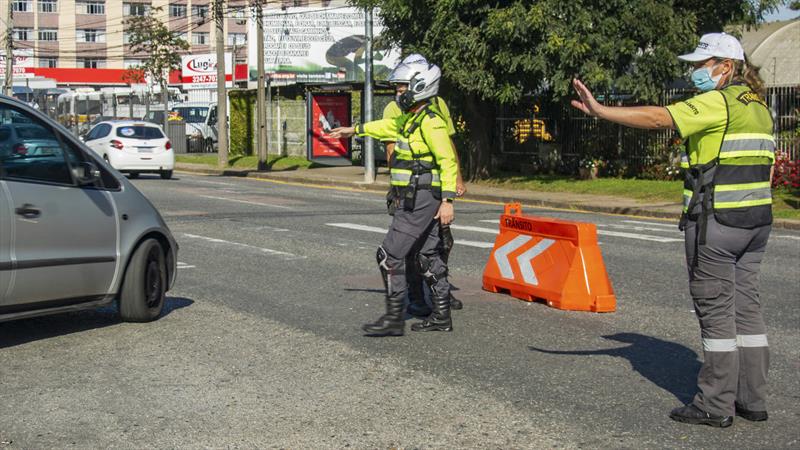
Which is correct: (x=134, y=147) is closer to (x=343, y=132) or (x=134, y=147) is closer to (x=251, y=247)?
(x=251, y=247)

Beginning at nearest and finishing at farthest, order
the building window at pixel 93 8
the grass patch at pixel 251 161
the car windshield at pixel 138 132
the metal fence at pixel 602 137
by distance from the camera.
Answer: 1. the metal fence at pixel 602 137
2. the car windshield at pixel 138 132
3. the grass patch at pixel 251 161
4. the building window at pixel 93 8

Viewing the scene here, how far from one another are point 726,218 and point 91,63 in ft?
350

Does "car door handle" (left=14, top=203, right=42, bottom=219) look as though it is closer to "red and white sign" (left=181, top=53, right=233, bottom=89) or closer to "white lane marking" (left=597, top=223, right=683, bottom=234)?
"white lane marking" (left=597, top=223, right=683, bottom=234)

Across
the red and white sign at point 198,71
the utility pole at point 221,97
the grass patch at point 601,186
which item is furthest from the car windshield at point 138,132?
the red and white sign at point 198,71

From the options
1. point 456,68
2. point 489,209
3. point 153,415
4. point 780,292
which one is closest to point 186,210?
point 489,209

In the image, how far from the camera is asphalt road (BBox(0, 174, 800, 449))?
5832 mm

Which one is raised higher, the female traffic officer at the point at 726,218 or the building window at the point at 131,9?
the building window at the point at 131,9

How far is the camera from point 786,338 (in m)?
8.70

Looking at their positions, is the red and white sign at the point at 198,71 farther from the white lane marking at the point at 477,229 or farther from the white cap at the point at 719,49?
the white cap at the point at 719,49

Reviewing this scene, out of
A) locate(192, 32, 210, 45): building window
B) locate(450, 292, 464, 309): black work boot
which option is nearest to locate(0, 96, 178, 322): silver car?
locate(450, 292, 464, 309): black work boot

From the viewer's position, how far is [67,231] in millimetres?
7934

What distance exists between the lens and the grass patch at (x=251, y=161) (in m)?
39.8

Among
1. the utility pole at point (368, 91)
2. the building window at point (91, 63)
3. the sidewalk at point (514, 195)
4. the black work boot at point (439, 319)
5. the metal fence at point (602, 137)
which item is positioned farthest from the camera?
the building window at point (91, 63)

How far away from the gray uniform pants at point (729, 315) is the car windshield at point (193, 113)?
5235cm
